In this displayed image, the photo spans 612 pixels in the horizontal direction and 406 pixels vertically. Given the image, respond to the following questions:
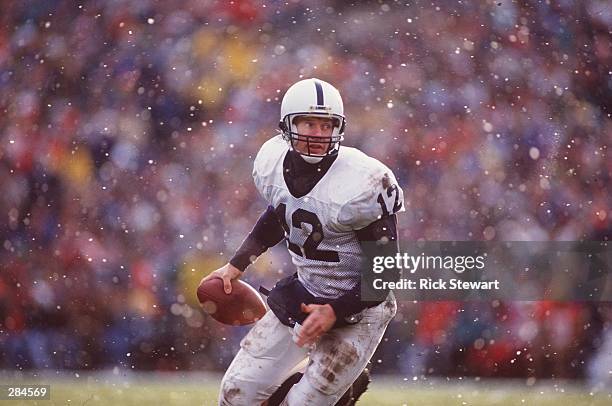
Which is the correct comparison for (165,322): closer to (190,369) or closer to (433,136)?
(190,369)

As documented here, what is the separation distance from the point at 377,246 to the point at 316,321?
27 centimetres

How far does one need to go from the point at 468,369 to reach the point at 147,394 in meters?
1.07

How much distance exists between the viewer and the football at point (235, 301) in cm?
298

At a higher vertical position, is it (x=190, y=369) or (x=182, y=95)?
(x=182, y=95)

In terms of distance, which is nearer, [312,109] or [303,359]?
[312,109]

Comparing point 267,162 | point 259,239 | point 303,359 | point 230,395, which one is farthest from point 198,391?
point 267,162

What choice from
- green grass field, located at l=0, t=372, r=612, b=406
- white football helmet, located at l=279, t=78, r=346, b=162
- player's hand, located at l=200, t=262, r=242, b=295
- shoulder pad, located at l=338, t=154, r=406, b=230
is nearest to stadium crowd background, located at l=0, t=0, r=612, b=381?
green grass field, located at l=0, t=372, r=612, b=406

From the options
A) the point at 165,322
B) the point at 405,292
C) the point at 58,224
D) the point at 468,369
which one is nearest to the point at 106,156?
the point at 58,224

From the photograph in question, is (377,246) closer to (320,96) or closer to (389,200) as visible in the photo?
(389,200)

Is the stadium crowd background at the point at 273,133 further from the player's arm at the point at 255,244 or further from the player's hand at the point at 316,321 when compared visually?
the player's hand at the point at 316,321

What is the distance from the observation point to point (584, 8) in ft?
10.3

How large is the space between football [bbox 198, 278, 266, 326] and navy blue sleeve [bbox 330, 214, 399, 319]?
0.41 metres

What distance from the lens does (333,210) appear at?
2.66m

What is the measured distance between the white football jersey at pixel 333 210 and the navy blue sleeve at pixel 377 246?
25 mm
